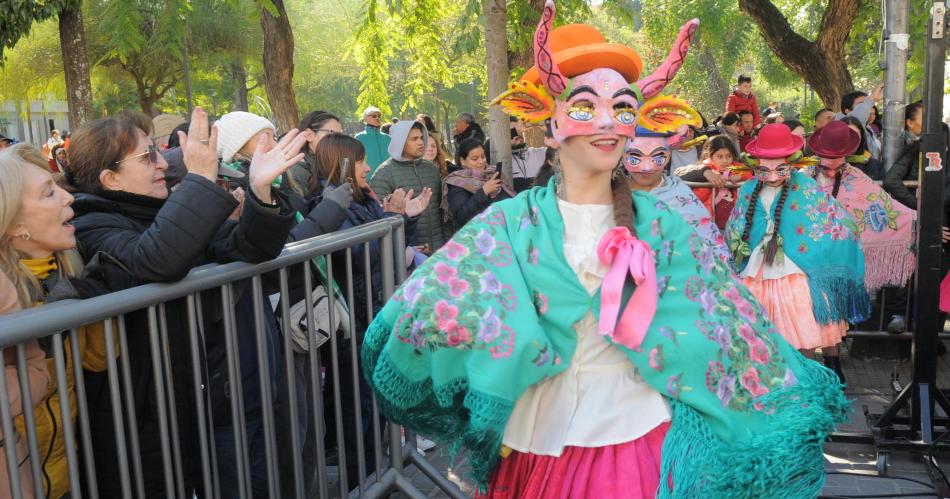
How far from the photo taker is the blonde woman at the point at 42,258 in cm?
246

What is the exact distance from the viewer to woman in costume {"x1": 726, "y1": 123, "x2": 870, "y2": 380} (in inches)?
213

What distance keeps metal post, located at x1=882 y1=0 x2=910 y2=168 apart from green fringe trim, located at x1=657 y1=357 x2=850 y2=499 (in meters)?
4.71

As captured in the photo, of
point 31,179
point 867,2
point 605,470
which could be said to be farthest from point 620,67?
point 867,2

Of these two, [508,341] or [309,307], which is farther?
[309,307]

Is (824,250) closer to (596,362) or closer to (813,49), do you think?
(596,362)

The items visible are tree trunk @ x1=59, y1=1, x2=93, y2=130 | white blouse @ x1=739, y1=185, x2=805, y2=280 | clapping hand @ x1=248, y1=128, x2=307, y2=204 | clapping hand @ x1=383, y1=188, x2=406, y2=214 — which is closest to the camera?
clapping hand @ x1=248, y1=128, x2=307, y2=204

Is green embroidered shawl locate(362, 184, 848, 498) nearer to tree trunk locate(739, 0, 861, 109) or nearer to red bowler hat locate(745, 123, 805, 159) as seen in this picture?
red bowler hat locate(745, 123, 805, 159)

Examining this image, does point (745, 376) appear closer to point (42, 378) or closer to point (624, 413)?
point (624, 413)

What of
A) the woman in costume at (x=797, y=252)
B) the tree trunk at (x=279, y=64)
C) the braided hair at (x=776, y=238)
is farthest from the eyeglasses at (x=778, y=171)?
the tree trunk at (x=279, y=64)

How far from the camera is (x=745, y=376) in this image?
2.57 m

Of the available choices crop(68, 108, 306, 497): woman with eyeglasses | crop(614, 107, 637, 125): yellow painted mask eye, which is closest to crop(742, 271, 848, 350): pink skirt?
crop(614, 107, 637, 125): yellow painted mask eye

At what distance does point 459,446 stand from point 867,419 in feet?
11.8

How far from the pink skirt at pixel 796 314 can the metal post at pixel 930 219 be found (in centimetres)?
63

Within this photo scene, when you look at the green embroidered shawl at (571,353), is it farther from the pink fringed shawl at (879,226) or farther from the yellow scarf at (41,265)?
the pink fringed shawl at (879,226)
